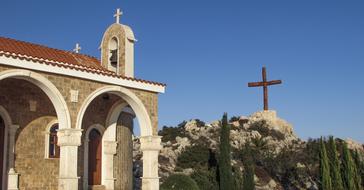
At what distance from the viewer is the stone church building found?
13289mm

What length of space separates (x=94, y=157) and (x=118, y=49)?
4511mm

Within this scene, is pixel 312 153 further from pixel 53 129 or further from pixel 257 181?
pixel 53 129

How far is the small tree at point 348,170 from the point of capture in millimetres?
25141

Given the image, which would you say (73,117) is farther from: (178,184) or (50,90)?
(178,184)

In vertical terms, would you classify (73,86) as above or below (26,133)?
Result: above

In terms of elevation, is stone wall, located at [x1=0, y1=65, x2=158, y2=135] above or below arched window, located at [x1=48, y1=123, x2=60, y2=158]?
above

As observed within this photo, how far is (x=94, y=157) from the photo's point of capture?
17.6 metres

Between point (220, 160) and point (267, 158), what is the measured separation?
506 inches

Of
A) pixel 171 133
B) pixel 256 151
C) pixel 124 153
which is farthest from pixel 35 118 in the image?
pixel 171 133

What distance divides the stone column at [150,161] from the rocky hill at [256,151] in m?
9.19

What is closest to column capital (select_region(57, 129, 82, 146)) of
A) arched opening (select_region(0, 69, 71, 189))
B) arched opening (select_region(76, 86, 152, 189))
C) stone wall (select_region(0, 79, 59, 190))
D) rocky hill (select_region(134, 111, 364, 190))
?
arched opening (select_region(0, 69, 71, 189))

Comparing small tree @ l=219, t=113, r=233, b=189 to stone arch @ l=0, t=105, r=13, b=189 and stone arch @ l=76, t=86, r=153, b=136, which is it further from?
stone arch @ l=0, t=105, r=13, b=189

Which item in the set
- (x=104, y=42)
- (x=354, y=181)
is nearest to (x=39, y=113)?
(x=104, y=42)

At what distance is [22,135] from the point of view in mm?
14984
